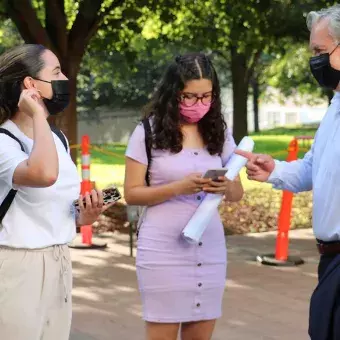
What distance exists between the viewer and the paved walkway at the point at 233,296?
245 inches

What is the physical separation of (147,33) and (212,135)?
1381 cm

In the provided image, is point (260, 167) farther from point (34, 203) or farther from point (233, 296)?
point (233, 296)

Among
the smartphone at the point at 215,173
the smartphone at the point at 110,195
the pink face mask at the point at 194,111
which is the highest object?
the pink face mask at the point at 194,111

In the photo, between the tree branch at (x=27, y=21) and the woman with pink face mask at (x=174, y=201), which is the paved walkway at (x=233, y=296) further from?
the tree branch at (x=27, y=21)

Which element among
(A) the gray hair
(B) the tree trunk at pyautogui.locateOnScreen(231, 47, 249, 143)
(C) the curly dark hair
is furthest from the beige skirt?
(B) the tree trunk at pyautogui.locateOnScreen(231, 47, 249, 143)

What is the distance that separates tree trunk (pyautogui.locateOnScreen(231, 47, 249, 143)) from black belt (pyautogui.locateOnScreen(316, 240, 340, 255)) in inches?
878

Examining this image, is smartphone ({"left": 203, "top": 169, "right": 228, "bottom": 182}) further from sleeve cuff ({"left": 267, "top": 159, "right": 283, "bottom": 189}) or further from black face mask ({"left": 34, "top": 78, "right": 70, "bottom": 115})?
black face mask ({"left": 34, "top": 78, "right": 70, "bottom": 115})

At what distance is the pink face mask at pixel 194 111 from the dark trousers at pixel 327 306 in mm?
1099

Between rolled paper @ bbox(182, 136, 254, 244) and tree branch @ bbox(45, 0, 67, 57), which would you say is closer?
rolled paper @ bbox(182, 136, 254, 244)

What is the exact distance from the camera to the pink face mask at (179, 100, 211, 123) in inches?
156

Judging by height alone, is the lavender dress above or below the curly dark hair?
below

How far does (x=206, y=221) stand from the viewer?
388 centimetres

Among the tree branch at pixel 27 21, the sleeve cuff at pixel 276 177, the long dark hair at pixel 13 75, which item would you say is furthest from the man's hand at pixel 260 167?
the tree branch at pixel 27 21

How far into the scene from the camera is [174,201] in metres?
3.98
